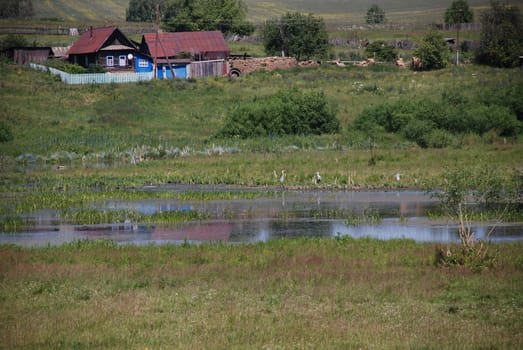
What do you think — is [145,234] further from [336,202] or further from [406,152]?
[406,152]

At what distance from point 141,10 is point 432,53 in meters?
76.9

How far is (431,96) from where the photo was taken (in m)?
71.3

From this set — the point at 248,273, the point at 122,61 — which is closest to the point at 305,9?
the point at 122,61

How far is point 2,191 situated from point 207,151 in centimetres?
1505

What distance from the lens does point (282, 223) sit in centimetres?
3744

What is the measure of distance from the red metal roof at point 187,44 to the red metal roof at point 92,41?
12.3 ft

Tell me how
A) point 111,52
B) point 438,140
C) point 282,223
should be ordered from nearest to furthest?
1. point 282,223
2. point 438,140
3. point 111,52

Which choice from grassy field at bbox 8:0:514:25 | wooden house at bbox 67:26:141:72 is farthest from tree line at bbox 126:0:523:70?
grassy field at bbox 8:0:514:25

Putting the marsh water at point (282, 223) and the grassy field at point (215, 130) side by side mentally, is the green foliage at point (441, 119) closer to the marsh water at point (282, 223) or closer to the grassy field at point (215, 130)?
the grassy field at point (215, 130)

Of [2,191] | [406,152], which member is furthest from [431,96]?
[2,191]

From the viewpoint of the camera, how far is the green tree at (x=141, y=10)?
490 feet

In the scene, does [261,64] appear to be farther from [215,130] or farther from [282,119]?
[282,119]

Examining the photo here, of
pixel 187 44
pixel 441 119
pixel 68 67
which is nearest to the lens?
pixel 441 119

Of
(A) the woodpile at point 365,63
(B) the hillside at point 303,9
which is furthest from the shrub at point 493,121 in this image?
(B) the hillside at point 303,9
